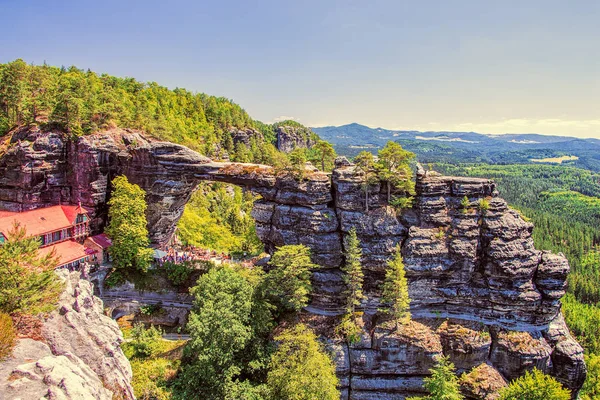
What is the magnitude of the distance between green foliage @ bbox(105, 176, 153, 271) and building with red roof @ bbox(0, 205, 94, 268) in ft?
10.4

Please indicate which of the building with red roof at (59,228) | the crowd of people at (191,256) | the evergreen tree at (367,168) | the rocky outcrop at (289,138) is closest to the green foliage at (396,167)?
the evergreen tree at (367,168)

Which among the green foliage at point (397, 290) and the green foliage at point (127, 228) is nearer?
the green foliage at point (397, 290)

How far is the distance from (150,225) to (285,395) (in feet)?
84.8

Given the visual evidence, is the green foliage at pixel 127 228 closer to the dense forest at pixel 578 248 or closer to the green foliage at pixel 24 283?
the green foliage at pixel 24 283

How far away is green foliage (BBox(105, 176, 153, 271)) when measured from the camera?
1341 inches

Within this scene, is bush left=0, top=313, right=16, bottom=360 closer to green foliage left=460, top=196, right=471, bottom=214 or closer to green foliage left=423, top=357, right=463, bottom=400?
green foliage left=423, top=357, right=463, bottom=400

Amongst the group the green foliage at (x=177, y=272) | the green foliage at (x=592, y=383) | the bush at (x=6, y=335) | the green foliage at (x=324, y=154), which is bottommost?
the green foliage at (x=592, y=383)

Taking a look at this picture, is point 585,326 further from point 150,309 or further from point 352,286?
point 150,309

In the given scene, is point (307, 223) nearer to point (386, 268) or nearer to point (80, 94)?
point (386, 268)

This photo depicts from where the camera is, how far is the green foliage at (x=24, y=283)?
1756 cm

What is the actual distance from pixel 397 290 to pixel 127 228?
93.9ft

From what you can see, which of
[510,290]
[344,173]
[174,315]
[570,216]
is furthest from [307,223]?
[570,216]

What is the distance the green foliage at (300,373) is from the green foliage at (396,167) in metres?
17.0

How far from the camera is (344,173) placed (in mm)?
33656
